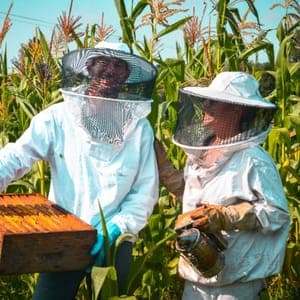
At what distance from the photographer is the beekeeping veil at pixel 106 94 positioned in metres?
2.87

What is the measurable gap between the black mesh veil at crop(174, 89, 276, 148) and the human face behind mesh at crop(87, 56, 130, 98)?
0.98 ft

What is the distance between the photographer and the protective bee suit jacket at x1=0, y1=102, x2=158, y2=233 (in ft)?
9.19

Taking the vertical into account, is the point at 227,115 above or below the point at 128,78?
below

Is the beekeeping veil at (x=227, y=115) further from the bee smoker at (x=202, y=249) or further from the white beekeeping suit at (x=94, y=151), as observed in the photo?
the bee smoker at (x=202, y=249)


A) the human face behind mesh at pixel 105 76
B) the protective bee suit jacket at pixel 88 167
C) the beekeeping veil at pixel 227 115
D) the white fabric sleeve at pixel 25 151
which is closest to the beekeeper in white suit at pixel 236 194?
the beekeeping veil at pixel 227 115

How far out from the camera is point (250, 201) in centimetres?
266

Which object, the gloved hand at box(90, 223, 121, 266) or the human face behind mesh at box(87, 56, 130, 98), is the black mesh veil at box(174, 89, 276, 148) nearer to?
the human face behind mesh at box(87, 56, 130, 98)

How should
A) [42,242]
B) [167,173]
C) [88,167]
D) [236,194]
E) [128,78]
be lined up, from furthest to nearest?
[167,173], [128,78], [88,167], [236,194], [42,242]

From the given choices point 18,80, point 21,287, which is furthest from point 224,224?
point 18,80

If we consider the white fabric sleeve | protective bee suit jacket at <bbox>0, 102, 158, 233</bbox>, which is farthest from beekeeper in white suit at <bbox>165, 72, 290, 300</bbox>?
the white fabric sleeve

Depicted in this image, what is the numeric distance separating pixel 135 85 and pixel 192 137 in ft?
1.14

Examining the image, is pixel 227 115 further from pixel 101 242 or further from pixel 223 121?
pixel 101 242

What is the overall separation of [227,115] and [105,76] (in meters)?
0.56

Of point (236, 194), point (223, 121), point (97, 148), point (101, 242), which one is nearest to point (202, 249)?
point (236, 194)
